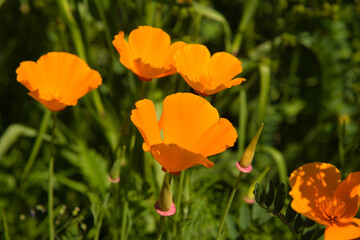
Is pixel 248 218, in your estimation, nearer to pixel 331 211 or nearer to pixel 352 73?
pixel 331 211

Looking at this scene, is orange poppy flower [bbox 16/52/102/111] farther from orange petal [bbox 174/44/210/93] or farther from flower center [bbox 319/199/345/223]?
flower center [bbox 319/199/345/223]

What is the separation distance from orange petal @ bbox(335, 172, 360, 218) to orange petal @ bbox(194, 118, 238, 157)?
7.2 inches

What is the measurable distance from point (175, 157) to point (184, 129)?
4.2 inches

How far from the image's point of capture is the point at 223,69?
75cm

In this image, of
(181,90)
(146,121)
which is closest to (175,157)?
(146,121)

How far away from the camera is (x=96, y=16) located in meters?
1.46

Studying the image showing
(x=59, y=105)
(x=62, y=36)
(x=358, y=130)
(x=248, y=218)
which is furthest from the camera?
(x=358, y=130)

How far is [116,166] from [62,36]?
0.80 metres

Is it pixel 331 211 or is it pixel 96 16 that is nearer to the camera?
pixel 331 211

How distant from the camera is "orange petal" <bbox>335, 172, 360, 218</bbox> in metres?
0.61

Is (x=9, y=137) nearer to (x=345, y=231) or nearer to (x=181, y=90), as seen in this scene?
(x=181, y=90)

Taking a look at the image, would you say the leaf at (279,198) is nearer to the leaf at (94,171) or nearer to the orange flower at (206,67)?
the orange flower at (206,67)

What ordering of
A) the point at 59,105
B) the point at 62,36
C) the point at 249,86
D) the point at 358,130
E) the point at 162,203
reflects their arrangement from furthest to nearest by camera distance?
1. the point at 249,86
2. the point at 358,130
3. the point at 62,36
4. the point at 59,105
5. the point at 162,203

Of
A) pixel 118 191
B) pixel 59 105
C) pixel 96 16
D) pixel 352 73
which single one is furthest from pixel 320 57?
pixel 59 105
